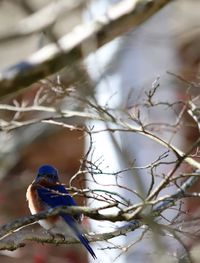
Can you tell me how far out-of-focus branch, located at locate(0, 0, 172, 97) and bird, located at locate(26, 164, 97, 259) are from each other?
1201mm

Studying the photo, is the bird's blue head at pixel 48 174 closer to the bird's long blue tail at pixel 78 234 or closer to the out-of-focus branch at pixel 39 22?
the bird's long blue tail at pixel 78 234

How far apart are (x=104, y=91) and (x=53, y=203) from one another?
2.93 feet

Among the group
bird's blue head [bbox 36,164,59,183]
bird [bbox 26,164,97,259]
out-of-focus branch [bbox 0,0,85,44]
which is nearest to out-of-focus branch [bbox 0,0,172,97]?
out-of-focus branch [bbox 0,0,85,44]

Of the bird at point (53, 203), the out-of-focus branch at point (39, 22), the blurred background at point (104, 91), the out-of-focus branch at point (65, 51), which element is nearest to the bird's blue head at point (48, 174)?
the bird at point (53, 203)

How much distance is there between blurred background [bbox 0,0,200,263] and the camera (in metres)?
5.15

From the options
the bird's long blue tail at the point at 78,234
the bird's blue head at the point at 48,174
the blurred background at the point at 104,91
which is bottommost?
the bird's long blue tail at the point at 78,234

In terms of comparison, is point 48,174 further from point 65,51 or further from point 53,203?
point 65,51

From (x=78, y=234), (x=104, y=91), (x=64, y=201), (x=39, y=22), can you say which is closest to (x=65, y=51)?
(x=39, y=22)

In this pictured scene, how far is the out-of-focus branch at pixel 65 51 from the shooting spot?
287cm

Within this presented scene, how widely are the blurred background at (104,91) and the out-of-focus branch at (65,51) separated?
3.05 feet

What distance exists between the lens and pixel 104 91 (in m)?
5.51

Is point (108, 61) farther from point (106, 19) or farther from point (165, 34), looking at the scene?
point (106, 19)

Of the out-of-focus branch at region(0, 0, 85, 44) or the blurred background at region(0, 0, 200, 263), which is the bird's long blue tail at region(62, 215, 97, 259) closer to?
the blurred background at region(0, 0, 200, 263)

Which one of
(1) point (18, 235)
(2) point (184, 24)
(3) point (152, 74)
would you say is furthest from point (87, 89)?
(2) point (184, 24)
